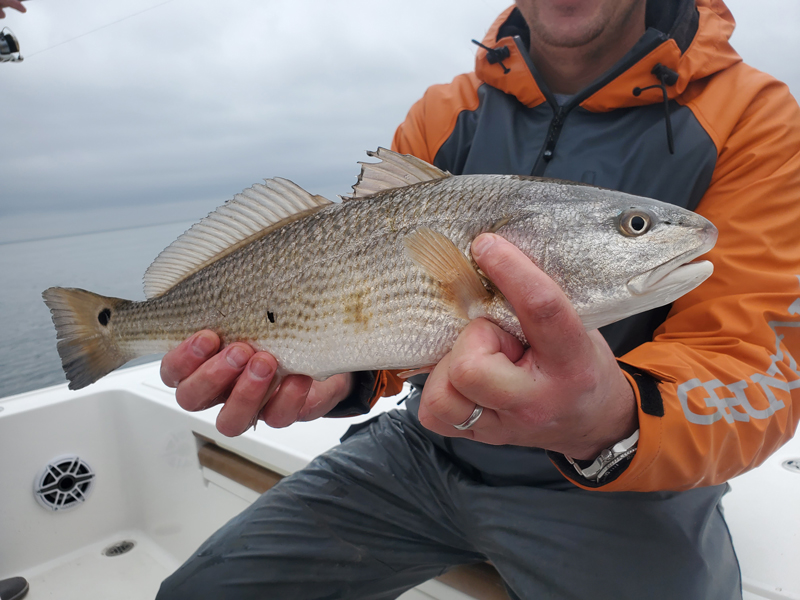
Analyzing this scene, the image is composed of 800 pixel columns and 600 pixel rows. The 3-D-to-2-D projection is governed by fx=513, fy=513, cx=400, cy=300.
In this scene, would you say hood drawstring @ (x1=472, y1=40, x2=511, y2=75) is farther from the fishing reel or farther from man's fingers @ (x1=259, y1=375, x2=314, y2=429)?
the fishing reel

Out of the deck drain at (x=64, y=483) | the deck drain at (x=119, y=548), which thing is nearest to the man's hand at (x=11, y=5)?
the deck drain at (x=64, y=483)

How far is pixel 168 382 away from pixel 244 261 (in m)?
0.48

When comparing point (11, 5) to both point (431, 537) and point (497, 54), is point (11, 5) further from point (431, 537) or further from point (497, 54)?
point (431, 537)

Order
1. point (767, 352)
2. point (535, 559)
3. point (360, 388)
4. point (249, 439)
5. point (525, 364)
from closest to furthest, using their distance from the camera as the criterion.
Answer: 1. point (525, 364)
2. point (767, 352)
3. point (535, 559)
4. point (360, 388)
5. point (249, 439)

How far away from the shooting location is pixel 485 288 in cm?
119

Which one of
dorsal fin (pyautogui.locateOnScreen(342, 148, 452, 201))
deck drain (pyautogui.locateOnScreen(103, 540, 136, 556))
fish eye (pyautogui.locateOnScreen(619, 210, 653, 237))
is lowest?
deck drain (pyautogui.locateOnScreen(103, 540, 136, 556))

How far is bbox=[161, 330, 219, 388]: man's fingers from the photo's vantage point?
154 centimetres

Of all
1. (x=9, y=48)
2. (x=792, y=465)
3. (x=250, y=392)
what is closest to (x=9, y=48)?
(x=9, y=48)

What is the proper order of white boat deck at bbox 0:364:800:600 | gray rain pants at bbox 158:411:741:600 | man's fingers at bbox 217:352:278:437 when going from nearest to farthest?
gray rain pants at bbox 158:411:741:600
man's fingers at bbox 217:352:278:437
white boat deck at bbox 0:364:800:600

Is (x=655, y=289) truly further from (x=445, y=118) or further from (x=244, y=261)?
(x=445, y=118)

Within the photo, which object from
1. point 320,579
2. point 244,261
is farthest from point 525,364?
point 320,579

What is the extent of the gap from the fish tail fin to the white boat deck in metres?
1.04

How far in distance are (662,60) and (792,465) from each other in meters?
1.74

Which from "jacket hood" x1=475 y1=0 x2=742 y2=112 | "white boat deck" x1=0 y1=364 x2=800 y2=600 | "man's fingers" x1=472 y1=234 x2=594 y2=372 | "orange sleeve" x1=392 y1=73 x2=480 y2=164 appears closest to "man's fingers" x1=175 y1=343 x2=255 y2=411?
"man's fingers" x1=472 y1=234 x2=594 y2=372
